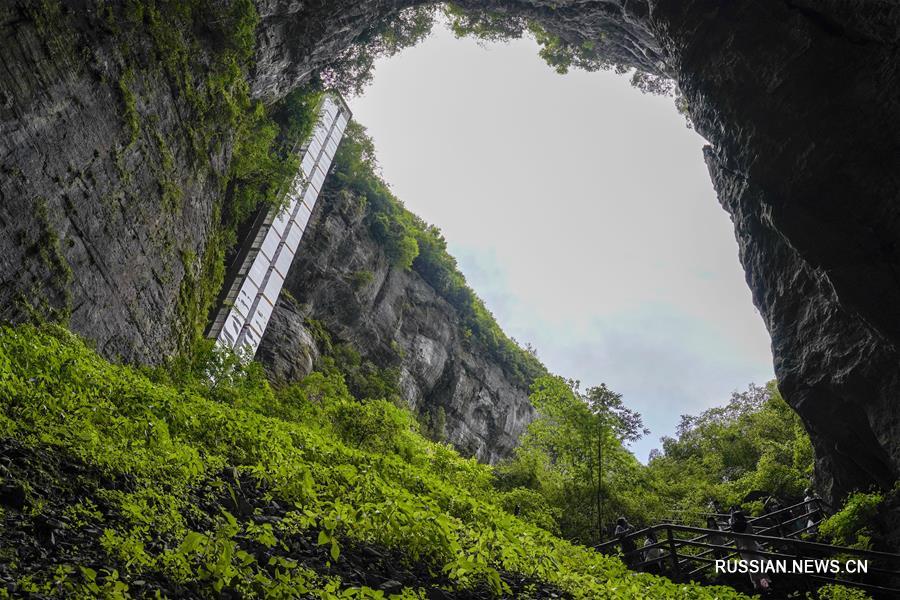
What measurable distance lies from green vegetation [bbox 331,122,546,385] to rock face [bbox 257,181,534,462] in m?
0.82

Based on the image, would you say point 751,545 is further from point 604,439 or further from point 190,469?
point 190,469

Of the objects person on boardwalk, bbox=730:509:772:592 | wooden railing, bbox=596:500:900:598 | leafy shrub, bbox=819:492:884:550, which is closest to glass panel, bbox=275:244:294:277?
wooden railing, bbox=596:500:900:598

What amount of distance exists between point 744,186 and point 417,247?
23817mm

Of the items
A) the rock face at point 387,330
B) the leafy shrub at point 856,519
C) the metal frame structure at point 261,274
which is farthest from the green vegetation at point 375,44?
the leafy shrub at point 856,519

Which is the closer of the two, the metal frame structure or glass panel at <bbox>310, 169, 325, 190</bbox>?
the metal frame structure

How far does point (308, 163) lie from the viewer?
24.7m

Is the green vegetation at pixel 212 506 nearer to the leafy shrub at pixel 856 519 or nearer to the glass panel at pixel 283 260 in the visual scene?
the leafy shrub at pixel 856 519

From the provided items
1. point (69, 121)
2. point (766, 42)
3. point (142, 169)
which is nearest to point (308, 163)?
point (142, 169)

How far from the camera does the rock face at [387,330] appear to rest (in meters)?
24.3

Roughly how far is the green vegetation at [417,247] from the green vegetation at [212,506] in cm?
2500

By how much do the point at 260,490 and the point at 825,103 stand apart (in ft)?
35.6

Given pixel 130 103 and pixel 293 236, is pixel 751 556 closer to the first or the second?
pixel 130 103

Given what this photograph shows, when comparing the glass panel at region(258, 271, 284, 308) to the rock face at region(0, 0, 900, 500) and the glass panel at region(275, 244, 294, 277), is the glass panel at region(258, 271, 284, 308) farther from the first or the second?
the rock face at region(0, 0, 900, 500)

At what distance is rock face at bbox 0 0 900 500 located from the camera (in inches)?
276
